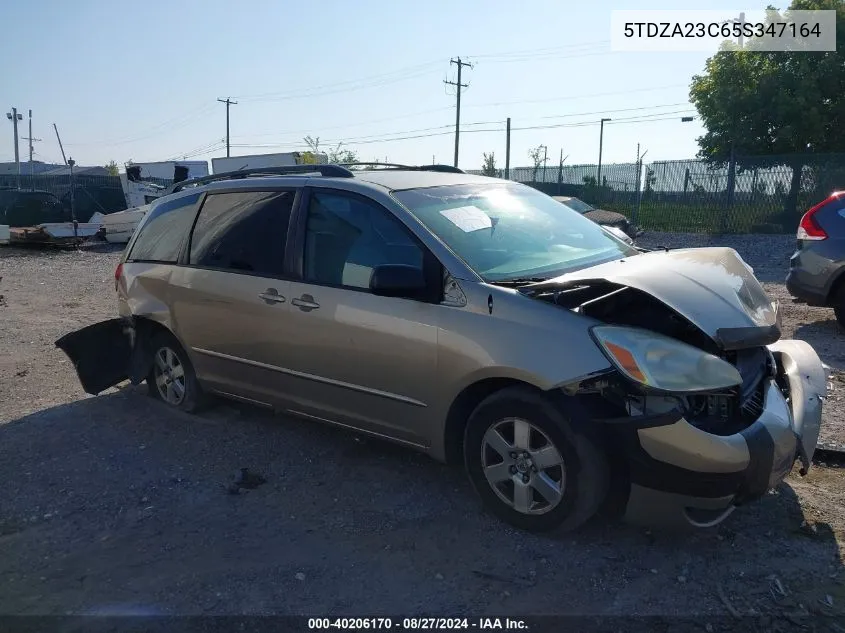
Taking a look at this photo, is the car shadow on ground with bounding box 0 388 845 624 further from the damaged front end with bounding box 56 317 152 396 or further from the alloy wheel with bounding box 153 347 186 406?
Result: the damaged front end with bounding box 56 317 152 396

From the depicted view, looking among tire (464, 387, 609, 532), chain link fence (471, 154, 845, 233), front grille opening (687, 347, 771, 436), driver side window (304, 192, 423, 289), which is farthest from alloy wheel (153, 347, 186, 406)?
chain link fence (471, 154, 845, 233)

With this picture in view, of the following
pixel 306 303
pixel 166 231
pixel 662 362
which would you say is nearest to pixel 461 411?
pixel 662 362

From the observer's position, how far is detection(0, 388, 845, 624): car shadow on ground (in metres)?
3.03

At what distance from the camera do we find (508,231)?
420 centimetres

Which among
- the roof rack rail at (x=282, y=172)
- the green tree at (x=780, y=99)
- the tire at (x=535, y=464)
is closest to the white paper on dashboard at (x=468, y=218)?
the roof rack rail at (x=282, y=172)

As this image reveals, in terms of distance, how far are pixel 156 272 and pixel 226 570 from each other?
2882mm

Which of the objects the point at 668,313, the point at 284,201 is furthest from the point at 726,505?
the point at 284,201

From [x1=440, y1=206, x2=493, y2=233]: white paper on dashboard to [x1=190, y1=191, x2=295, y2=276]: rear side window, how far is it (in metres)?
1.11

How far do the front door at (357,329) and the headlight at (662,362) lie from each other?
0.95 metres

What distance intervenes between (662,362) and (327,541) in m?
1.85

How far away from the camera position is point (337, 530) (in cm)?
365

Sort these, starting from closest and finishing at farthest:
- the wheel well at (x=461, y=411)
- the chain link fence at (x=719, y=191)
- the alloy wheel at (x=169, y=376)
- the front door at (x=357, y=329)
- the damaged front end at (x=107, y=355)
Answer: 1. the wheel well at (x=461, y=411)
2. the front door at (x=357, y=329)
3. the alloy wheel at (x=169, y=376)
4. the damaged front end at (x=107, y=355)
5. the chain link fence at (x=719, y=191)

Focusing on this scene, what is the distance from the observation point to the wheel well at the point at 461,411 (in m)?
3.59

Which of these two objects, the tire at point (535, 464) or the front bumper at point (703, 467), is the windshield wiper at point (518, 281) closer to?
the tire at point (535, 464)
